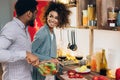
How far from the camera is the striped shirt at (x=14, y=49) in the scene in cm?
148

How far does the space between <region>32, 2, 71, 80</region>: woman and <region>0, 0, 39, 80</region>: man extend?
1.43 ft

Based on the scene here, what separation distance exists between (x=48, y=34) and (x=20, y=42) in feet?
2.17

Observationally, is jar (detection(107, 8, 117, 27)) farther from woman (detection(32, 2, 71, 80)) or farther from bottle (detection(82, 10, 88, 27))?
woman (detection(32, 2, 71, 80))

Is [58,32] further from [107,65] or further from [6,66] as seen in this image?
[6,66]

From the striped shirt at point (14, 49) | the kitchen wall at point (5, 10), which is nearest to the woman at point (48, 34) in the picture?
the striped shirt at point (14, 49)

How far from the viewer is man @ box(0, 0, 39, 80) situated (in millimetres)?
1529

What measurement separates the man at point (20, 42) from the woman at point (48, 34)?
1.43 ft

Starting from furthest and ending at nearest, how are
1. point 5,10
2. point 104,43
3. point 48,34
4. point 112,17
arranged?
point 5,10 → point 104,43 → point 48,34 → point 112,17

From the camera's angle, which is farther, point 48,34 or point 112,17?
point 48,34

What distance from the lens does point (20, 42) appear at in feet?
5.44

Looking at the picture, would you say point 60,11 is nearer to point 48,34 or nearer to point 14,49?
point 48,34

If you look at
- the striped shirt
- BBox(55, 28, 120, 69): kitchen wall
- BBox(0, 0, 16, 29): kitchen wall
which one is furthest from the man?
BBox(0, 0, 16, 29): kitchen wall

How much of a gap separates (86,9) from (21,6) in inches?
42.7

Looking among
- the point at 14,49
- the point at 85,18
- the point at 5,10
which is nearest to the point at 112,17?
the point at 85,18
